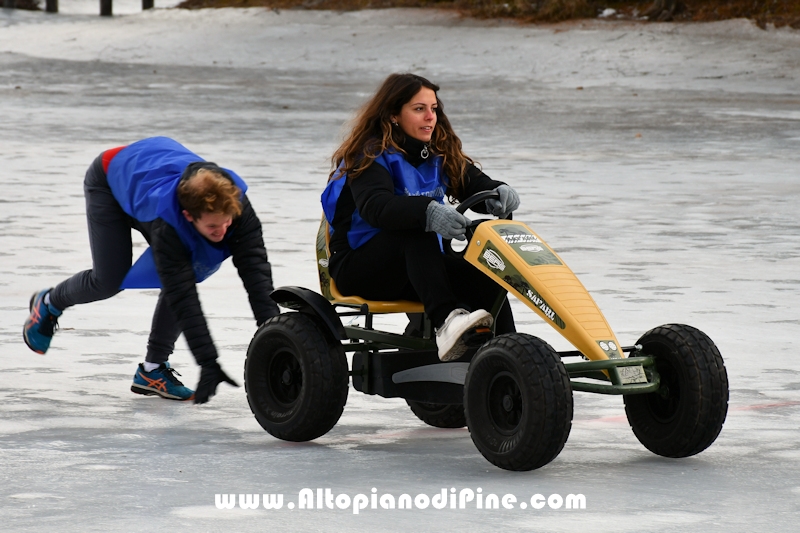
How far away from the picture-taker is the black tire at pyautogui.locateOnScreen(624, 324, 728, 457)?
4.44 m

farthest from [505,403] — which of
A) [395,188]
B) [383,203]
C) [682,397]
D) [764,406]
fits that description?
[764,406]

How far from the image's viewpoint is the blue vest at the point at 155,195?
5.15 m

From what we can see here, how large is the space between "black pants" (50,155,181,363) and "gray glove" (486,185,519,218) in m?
1.39

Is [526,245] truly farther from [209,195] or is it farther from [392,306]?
[209,195]

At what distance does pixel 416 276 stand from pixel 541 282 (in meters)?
0.41

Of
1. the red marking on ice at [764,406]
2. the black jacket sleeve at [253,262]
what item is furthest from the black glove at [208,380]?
the red marking on ice at [764,406]

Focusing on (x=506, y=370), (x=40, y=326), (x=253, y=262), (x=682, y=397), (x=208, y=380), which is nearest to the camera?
(x=506, y=370)

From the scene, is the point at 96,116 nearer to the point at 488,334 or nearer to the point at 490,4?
the point at 488,334

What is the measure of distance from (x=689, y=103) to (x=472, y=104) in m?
3.54

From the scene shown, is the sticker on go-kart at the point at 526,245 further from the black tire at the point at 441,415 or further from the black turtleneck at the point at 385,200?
the black tire at the point at 441,415

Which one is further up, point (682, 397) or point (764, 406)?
point (682, 397)

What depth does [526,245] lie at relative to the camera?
470 centimetres

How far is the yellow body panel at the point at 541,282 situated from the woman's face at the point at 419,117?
1.61 feet

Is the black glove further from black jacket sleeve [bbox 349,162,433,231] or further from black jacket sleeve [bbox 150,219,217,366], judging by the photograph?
black jacket sleeve [bbox 349,162,433,231]
